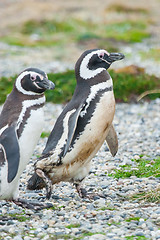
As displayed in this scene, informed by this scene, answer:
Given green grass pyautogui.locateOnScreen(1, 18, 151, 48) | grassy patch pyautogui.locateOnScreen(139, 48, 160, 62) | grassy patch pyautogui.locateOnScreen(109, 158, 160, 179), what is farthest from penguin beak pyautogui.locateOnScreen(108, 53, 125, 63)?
green grass pyautogui.locateOnScreen(1, 18, 151, 48)

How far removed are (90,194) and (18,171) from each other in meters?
0.97

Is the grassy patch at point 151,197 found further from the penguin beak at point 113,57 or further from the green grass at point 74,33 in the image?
the green grass at point 74,33

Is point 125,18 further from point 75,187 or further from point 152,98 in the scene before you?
point 75,187

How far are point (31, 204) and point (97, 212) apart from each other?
0.70m

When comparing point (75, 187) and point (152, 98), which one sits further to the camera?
point (152, 98)

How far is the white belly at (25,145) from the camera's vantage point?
494cm

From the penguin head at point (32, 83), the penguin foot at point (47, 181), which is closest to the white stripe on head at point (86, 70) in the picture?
the penguin head at point (32, 83)

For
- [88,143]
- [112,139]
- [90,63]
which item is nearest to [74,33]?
[112,139]

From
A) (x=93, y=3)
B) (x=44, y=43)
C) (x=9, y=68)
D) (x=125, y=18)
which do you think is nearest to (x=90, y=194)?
(x=9, y=68)

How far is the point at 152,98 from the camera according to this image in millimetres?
10672

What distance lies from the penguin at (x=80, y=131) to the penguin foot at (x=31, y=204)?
0.18 metres

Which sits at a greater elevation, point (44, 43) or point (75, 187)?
A: point (75, 187)

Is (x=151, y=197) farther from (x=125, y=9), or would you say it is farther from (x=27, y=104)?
(x=125, y=9)

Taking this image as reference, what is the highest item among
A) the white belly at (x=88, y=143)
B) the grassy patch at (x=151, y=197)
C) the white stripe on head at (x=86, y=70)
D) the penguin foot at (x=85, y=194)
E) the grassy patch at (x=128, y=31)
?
the white stripe on head at (x=86, y=70)
